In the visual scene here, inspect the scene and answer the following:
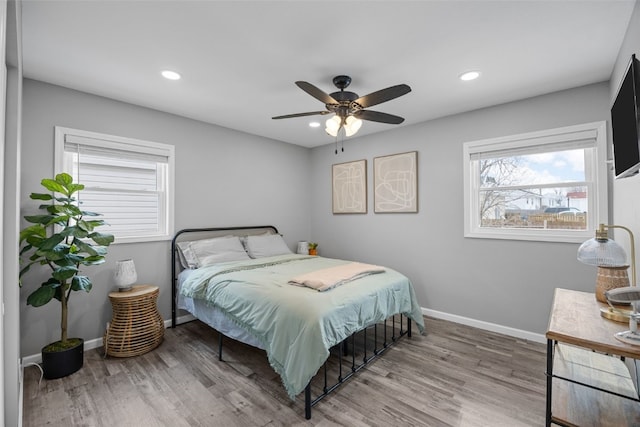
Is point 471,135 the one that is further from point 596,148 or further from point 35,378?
point 35,378

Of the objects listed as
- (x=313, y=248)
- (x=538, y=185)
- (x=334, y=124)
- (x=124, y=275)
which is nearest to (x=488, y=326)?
(x=538, y=185)

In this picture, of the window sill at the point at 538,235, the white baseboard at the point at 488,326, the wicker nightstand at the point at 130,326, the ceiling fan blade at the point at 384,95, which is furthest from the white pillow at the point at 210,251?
the window sill at the point at 538,235

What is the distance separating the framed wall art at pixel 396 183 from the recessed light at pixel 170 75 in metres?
2.79

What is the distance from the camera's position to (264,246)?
420 centimetres

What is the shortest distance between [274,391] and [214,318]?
0.92 meters

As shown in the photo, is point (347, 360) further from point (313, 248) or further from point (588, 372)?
point (313, 248)

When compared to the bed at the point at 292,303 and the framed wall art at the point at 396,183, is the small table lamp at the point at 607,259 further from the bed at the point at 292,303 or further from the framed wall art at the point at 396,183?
the framed wall art at the point at 396,183

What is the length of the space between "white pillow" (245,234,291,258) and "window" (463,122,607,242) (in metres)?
2.49

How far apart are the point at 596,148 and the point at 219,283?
12.6 feet

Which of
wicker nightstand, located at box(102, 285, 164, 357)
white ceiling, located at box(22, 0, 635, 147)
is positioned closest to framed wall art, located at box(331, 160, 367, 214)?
white ceiling, located at box(22, 0, 635, 147)

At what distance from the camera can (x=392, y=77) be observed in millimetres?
2717

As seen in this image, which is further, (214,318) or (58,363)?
(214,318)

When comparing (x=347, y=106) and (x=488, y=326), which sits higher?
(x=347, y=106)

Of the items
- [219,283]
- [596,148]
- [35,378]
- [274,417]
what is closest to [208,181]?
[219,283]
